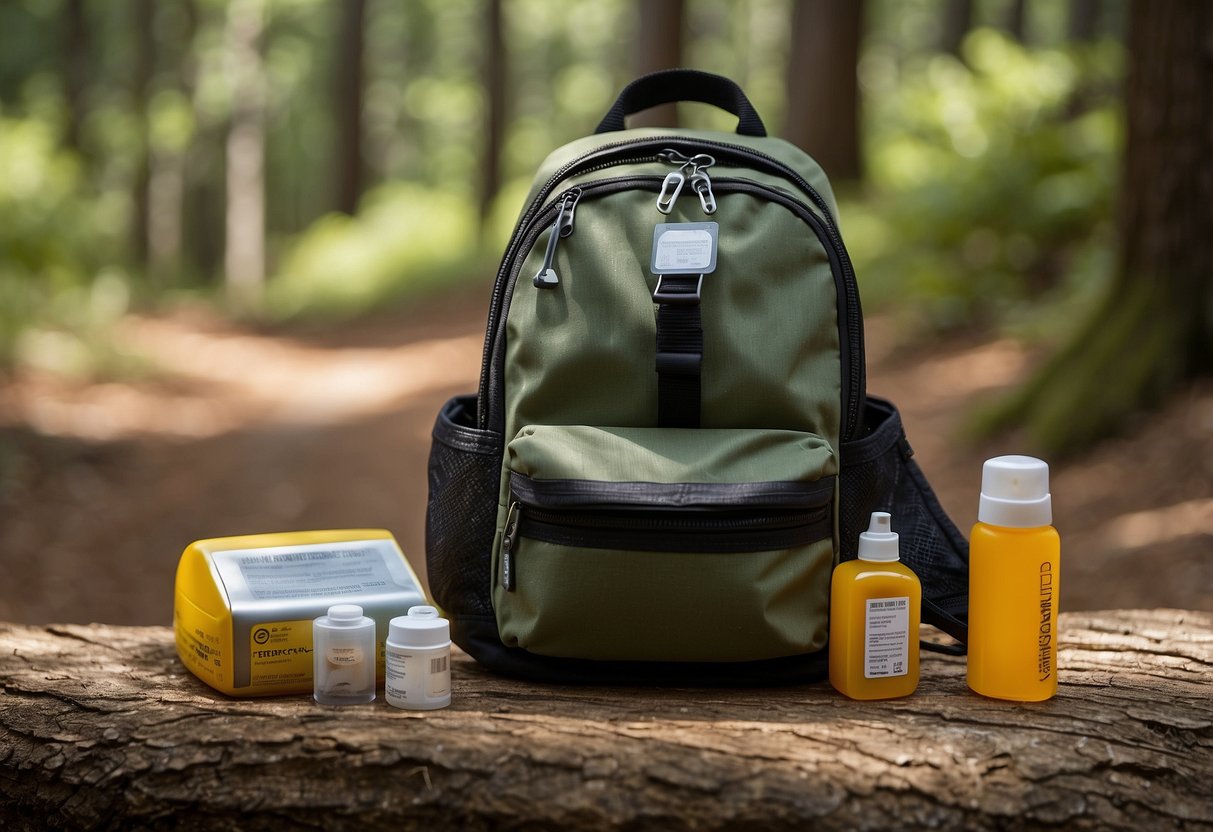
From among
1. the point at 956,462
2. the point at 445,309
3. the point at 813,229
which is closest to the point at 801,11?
the point at 445,309

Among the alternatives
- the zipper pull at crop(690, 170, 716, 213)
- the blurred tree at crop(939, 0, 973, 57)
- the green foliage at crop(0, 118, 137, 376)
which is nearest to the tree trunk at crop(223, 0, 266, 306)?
the green foliage at crop(0, 118, 137, 376)

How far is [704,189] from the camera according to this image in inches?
86.6

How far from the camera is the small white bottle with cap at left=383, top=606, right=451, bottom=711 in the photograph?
6.31ft

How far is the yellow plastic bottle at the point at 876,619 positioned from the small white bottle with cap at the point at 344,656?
84 centimetres

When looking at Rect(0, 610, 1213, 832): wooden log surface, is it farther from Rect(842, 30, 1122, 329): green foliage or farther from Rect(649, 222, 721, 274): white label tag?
Rect(842, 30, 1122, 329): green foliage

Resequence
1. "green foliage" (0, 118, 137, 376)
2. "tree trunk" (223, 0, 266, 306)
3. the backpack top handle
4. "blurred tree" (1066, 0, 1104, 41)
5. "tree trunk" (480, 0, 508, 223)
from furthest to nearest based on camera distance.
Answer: "blurred tree" (1066, 0, 1104, 41), "tree trunk" (223, 0, 266, 306), "tree trunk" (480, 0, 508, 223), "green foliage" (0, 118, 137, 376), the backpack top handle

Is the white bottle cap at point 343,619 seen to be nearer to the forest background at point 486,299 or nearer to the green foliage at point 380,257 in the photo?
the forest background at point 486,299

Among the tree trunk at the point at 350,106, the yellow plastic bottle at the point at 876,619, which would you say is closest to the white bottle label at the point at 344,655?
the yellow plastic bottle at the point at 876,619

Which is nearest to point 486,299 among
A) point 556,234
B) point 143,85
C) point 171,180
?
point 143,85

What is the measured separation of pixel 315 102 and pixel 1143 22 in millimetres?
28423

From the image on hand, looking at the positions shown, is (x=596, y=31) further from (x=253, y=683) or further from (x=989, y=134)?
(x=253, y=683)

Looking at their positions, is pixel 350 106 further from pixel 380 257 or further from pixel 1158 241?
pixel 1158 241

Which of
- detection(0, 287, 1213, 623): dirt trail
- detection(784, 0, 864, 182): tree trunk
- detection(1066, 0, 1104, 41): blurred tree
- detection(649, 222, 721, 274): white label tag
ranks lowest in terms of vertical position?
detection(0, 287, 1213, 623): dirt trail

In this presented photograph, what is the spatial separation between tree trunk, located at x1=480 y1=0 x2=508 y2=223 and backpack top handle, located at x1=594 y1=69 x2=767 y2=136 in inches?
567
